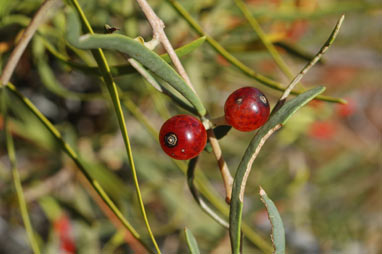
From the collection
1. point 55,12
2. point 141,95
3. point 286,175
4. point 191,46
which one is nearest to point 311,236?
point 286,175

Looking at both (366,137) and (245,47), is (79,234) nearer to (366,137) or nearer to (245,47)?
(245,47)

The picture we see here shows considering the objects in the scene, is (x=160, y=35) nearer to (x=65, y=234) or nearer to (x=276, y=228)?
(x=276, y=228)

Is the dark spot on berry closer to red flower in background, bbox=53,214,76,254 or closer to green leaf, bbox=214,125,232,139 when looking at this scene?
green leaf, bbox=214,125,232,139

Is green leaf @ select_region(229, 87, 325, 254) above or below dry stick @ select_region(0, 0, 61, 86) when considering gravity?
below

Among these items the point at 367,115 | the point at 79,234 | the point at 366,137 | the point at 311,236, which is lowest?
the point at 79,234

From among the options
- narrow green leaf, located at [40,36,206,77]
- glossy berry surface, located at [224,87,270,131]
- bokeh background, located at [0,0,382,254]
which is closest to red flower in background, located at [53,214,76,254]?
bokeh background, located at [0,0,382,254]

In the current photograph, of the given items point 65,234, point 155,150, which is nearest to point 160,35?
point 65,234

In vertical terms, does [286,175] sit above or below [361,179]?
below
